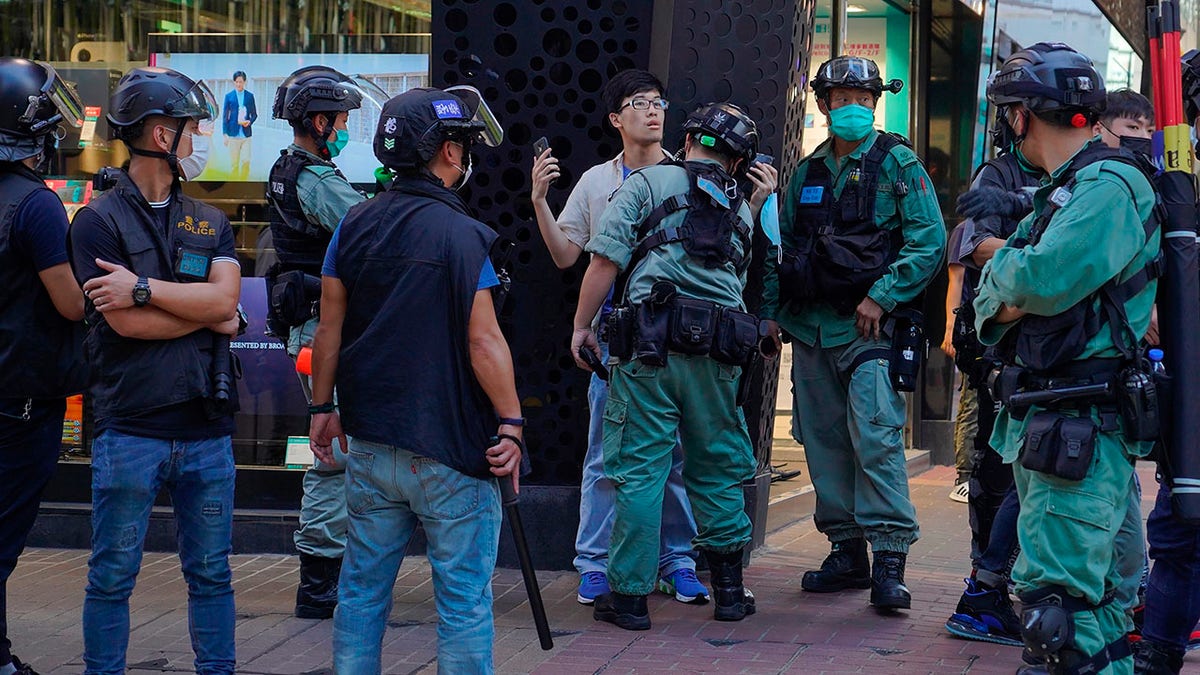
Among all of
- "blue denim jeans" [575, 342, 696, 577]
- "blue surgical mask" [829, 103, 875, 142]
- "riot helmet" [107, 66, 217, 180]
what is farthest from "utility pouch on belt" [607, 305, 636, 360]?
"riot helmet" [107, 66, 217, 180]

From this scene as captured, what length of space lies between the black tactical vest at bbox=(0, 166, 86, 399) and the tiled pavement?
3.52ft

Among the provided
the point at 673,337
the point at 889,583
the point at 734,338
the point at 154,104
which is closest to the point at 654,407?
the point at 673,337

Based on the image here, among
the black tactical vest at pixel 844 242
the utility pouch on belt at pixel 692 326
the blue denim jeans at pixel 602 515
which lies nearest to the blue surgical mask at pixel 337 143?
the blue denim jeans at pixel 602 515

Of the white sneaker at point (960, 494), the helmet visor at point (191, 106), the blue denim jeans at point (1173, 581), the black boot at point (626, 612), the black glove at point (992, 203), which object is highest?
the helmet visor at point (191, 106)

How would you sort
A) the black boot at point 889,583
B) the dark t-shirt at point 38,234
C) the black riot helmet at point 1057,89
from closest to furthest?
the black riot helmet at point 1057,89 < the dark t-shirt at point 38,234 < the black boot at point 889,583

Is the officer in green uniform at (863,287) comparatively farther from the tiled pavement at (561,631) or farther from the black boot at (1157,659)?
the black boot at (1157,659)

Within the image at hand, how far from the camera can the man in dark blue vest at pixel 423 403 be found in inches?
159

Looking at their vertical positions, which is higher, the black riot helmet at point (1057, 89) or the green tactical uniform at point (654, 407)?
the black riot helmet at point (1057, 89)

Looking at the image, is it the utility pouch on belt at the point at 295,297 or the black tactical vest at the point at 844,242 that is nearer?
the utility pouch on belt at the point at 295,297

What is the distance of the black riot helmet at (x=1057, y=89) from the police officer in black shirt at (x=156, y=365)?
2.40 m

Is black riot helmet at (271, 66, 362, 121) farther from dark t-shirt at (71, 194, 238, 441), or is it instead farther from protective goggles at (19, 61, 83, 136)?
dark t-shirt at (71, 194, 238, 441)

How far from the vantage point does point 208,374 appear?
4.51m

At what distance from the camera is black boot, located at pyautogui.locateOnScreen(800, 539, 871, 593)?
6344 mm

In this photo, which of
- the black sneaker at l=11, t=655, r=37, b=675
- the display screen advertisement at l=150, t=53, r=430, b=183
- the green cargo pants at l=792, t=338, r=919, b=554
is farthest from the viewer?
the display screen advertisement at l=150, t=53, r=430, b=183
